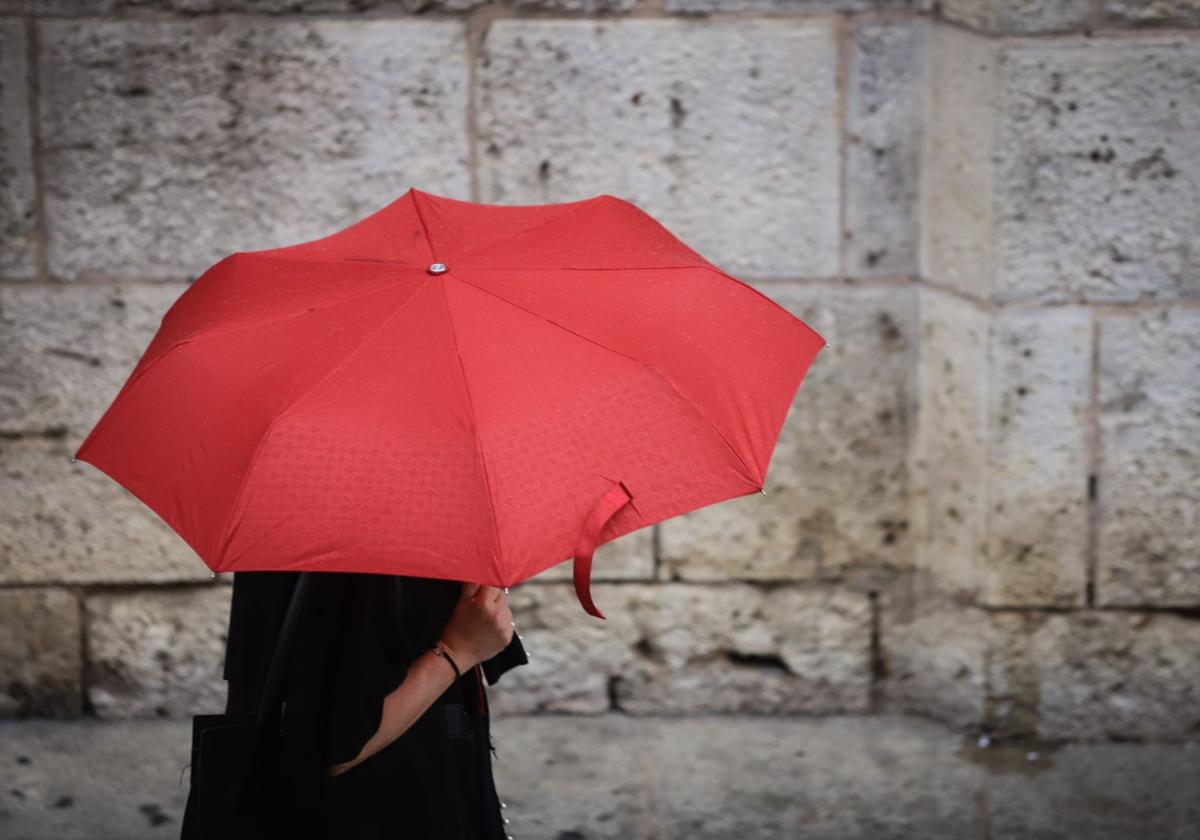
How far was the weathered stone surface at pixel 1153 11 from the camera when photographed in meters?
3.67

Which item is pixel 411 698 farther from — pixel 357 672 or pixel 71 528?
pixel 71 528

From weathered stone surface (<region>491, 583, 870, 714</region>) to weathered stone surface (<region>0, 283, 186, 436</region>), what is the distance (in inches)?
49.7

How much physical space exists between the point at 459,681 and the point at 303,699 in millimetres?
329

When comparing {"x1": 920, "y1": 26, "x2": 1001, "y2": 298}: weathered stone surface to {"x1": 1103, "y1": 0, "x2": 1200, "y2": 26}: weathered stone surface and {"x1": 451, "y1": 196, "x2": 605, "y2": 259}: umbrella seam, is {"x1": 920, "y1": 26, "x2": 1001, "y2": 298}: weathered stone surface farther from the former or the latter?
{"x1": 451, "y1": 196, "x2": 605, "y2": 259}: umbrella seam

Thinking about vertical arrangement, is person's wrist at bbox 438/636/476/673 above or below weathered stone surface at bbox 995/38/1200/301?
below

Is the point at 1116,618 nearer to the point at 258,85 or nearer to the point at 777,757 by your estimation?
the point at 777,757

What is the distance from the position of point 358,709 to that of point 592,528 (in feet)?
1.47

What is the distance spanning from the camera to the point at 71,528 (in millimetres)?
4098

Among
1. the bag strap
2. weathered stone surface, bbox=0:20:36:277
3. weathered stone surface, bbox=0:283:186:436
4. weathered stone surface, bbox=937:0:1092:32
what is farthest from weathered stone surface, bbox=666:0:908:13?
the bag strap

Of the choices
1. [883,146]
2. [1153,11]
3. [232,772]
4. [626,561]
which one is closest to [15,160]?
[626,561]

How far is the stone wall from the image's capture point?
380 cm

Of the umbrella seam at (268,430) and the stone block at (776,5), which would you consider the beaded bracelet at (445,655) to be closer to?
the umbrella seam at (268,430)

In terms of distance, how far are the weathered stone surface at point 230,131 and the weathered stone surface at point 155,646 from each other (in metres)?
0.90

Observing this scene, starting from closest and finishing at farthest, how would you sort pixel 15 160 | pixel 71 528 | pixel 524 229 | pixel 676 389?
pixel 676 389 < pixel 524 229 < pixel 15 160 < pixel 71 528
